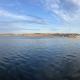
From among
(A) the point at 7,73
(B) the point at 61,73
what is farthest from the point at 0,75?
(B) the point at 61,73

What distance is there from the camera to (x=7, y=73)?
17312mm

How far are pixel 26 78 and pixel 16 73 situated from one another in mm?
2481

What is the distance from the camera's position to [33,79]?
14914 millimetres

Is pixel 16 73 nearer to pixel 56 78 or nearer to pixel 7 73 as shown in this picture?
pixel 7 73

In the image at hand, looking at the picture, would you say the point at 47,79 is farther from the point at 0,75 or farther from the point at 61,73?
the point at 0,75

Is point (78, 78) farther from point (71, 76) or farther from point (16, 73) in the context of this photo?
point (16, 73)

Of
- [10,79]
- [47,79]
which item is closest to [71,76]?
[47,79]

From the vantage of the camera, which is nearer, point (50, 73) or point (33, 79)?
point (33, 79)

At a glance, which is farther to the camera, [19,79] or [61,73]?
[61,73]

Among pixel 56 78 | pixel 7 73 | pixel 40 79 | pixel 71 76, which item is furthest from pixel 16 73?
pixel 71 76

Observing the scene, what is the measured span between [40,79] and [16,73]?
3976 mm

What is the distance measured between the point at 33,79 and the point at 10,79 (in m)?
2.72

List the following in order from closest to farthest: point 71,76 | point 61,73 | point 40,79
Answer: point 40,79
point 71,76
point 61,73

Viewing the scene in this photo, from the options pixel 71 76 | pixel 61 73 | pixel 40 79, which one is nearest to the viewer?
pixel 40 79
